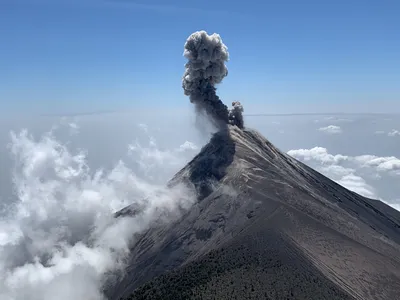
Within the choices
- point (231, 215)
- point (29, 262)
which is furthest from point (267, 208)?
point (29, 262)

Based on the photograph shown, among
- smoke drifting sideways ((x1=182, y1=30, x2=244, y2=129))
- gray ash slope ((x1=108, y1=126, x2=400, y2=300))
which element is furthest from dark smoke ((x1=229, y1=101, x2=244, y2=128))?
gray ash slope ((x1=108, y1=126, x2=400, y2=300))

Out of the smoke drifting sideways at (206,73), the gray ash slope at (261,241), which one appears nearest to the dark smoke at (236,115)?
the smoke drifting sideways at (206,73)

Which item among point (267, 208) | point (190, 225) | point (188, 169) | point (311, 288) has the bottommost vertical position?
point (311, 288)

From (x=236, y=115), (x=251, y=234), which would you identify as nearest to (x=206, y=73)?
(x=236, y=115)

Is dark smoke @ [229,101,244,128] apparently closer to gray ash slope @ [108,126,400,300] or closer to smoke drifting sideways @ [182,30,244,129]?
smoke drifting sideways @ [182,30,244,129]

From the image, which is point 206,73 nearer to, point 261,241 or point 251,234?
point 251,234

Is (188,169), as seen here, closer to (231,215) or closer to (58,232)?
(231,215)
